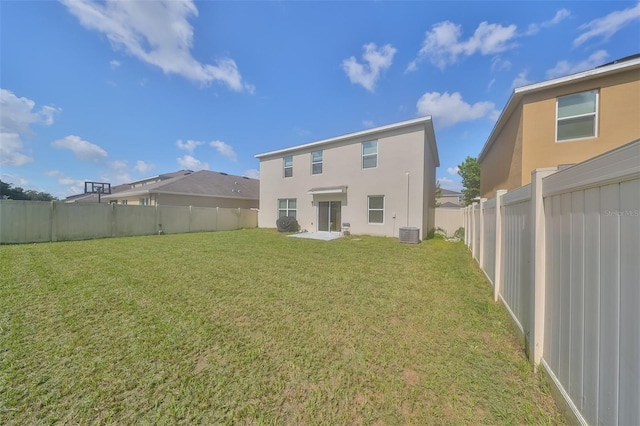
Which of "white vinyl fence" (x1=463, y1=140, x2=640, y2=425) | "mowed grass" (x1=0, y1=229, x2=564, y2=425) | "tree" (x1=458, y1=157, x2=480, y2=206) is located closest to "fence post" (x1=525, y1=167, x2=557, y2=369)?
"white vinyl fence" (x1=463, y1=140, x2=640, y2=425)

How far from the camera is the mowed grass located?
1836mm

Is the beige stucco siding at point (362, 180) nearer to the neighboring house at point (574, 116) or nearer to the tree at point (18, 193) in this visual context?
the neighboring house at point (574, 116)

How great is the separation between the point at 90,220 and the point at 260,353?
46.7 ft

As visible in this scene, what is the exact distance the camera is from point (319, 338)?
9.26 ft

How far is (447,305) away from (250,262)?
16.4ft

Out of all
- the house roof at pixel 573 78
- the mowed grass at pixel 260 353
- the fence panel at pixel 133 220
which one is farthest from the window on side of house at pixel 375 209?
the fence panel at pixel 133 220

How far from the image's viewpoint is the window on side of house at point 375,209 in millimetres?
12969

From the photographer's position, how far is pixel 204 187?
20.1 metres

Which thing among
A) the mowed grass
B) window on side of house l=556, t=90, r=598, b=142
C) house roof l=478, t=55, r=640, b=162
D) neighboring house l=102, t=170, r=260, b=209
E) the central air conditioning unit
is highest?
house roof l=478, t=55, r=640, b=162

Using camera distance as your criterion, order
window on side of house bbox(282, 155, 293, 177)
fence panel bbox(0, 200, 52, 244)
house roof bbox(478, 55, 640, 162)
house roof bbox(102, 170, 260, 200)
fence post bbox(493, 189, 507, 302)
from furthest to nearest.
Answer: house roof bbox(102, 170, 260, 200), window on side of house bbox(282, 155, 293, 177), fence panel bbox(0, 200, 52, 244), house roof bbox(478, 55, 640, 162), fence post bbox(493, 189, 507, 302)

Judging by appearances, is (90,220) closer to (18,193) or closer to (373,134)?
Result: (373,134)

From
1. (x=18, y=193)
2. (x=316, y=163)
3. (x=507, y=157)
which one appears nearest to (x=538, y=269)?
(x=507, y=157)

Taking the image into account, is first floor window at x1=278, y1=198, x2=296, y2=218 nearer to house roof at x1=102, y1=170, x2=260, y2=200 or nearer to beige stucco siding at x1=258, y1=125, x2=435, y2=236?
beige stucco siding at x1=258, y1=125, x2=435, y2=236

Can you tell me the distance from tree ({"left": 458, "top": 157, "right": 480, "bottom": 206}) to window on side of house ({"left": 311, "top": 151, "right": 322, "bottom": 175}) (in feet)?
82.7
